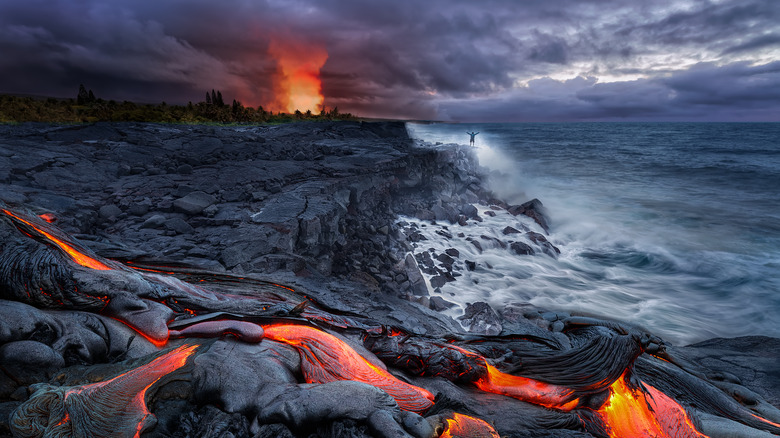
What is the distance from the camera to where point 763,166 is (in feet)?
94.5

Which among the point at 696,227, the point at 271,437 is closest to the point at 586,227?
the point at 696,227

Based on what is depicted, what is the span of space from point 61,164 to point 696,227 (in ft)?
82.2

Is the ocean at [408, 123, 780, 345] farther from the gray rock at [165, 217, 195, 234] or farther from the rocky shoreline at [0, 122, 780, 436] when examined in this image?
the gray rock at [165, 217, 195, 234]

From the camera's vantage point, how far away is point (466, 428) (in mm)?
2125

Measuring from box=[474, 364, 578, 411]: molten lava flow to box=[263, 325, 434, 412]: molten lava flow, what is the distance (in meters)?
0.87

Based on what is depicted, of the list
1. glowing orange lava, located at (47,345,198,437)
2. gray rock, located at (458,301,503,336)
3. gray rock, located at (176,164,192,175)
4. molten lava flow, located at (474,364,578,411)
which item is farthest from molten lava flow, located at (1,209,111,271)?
gray rock, located at (176,164,192,175)

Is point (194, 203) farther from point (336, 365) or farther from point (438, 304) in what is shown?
point (438, 304)

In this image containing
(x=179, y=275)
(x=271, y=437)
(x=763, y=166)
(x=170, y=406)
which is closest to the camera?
(x=271, y=437)

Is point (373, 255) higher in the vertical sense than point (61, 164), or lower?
lower

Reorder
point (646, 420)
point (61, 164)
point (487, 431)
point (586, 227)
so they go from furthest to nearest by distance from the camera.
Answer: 1. point (586, 227)
2. point (61, 164)
3. point (646, 420)
4. point (487, 431)

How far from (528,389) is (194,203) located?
271 inches

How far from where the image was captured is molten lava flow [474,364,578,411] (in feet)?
Answer: 9.33

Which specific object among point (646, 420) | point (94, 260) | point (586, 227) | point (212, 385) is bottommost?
point (586, 227)

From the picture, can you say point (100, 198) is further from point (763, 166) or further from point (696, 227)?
point (763, 166)
